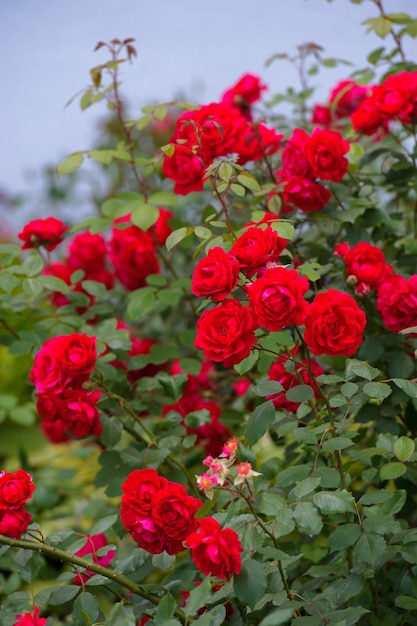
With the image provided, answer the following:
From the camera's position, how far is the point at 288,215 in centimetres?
145

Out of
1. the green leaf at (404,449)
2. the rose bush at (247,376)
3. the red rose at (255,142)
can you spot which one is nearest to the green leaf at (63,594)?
the rose bush at (247,376)

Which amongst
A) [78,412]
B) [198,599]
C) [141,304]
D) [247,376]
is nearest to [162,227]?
[141,304]

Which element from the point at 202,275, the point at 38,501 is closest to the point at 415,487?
the point at 202,275

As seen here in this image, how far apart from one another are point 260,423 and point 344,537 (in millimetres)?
172

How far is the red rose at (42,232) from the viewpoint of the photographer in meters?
1.43

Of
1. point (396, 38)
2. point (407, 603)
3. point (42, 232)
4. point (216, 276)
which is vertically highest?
point (396, 38)

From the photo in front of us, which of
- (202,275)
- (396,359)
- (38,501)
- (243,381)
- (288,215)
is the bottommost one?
(38,501)

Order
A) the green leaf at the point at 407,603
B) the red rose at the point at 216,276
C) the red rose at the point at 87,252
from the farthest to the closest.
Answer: the red rose at the point at 87,252 < the green leaf at the point at 407,603 < the red rose at the point at 216,276

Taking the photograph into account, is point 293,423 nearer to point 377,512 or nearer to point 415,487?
point 377,512

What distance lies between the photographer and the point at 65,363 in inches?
43.1

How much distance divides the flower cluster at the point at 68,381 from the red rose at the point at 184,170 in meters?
0.35

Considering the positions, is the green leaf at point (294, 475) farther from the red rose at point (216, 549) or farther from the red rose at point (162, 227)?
the red rose at point (162, 227)

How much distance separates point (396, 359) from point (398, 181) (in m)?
0.39

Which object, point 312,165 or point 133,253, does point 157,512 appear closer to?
Answer: point 312,165
